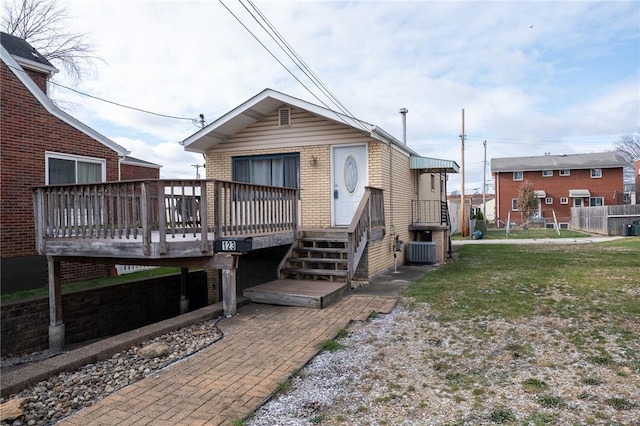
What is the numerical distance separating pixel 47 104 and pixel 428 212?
1203 cm

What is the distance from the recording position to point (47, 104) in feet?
34.6

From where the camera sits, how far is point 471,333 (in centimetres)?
548

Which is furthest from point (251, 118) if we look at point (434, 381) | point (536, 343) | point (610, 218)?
point (610, 218)

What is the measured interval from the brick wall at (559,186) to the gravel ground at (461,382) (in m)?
37.4

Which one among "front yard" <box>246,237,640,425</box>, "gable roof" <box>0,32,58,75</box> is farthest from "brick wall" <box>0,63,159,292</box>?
"front yard" <box>246,237,640,425</box>

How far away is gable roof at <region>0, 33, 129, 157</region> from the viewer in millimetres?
9812

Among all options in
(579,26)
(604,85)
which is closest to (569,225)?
(604,85)

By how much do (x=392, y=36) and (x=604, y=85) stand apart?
28.9 ft

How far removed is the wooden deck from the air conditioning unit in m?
5.21

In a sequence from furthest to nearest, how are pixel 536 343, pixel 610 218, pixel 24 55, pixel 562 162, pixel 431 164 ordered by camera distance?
pixel 562 162 → pixel 610 218 → pixel 431 164 → pixel 24 55 → pixel 536 343

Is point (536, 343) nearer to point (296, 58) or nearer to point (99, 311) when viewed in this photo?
point (296, 58)

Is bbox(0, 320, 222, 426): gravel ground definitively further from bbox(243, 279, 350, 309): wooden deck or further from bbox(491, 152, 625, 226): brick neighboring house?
bbox(491, 152, 625, 226): brick neighboring house

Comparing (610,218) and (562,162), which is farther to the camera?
(562,162)

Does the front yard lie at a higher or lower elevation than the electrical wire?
lower
